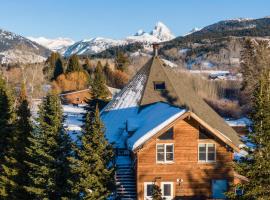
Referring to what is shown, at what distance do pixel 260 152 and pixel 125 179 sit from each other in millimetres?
11043

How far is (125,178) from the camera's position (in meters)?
28.9

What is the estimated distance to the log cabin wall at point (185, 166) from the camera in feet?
87.9

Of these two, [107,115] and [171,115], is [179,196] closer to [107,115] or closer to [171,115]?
[171,115]

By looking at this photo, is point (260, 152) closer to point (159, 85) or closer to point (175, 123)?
point (175, 123)

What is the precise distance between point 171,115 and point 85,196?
746 cm

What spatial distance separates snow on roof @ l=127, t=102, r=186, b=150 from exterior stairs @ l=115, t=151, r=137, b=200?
6.90 feet

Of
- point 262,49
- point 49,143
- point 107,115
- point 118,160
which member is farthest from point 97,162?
point 262,49

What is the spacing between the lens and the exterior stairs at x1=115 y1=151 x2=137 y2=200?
2780 centimetres

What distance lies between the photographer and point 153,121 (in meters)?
28.2

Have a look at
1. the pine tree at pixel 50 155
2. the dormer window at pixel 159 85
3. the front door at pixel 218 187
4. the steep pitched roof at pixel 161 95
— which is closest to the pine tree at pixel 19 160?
the pine tree at pixel 50 155

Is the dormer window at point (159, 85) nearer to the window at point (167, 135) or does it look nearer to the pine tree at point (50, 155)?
the window at point (167, 135)

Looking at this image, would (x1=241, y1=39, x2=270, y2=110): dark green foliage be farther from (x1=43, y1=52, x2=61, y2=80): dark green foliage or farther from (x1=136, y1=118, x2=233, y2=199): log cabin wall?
(x1=136, y1=118, x2=233, y2=199): log cabin wall

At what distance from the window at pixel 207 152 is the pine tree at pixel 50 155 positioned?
8.03m

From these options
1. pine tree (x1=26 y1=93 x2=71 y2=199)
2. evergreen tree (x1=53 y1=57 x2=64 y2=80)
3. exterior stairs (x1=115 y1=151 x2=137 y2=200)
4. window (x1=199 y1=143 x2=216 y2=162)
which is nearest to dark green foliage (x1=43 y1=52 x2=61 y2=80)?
evergreen tree (x1=53 y1=57 x2=64 y2=80)
